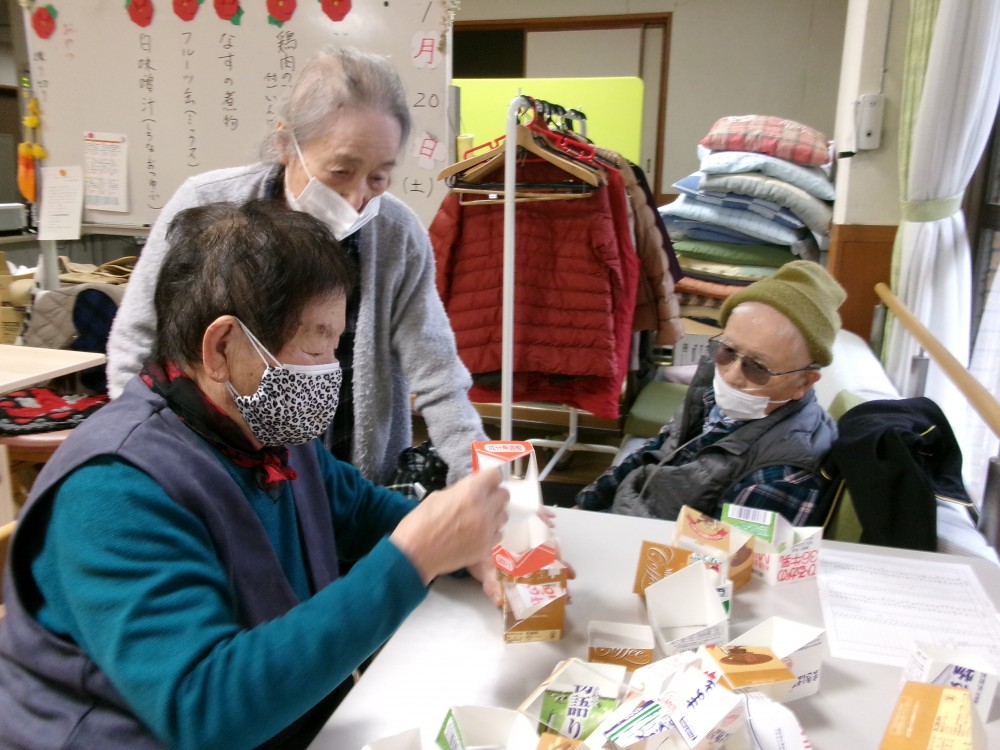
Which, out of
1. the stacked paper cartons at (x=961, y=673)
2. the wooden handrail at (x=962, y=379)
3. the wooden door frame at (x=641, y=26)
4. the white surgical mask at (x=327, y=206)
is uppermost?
the wooden door frame at (x=641, y=26)

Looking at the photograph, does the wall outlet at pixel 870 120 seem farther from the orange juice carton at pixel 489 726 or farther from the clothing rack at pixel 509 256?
the orange juice carton at pixel 489 726

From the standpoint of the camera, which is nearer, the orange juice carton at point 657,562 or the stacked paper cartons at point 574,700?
the stacked paper cartons at point 574,700

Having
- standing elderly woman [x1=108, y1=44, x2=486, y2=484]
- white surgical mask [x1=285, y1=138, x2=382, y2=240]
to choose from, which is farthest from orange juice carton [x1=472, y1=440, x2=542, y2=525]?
white surgical mask [x1=285, y1=138, x2=382, y2=240]

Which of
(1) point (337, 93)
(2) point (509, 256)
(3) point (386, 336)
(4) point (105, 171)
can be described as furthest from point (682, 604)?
(4) point (105, 171)

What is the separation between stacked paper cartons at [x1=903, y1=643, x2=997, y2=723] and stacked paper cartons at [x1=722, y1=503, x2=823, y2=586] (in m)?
0.30

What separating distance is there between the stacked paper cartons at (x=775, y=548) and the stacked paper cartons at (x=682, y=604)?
0.22m

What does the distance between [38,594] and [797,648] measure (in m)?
0.87

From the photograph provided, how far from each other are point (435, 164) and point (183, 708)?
7.19 ft

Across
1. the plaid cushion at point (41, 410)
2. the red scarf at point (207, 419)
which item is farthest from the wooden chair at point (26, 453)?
the red scarf at point (207, 419)

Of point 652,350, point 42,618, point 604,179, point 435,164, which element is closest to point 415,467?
point 42,618

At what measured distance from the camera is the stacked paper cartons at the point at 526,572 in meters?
1.02

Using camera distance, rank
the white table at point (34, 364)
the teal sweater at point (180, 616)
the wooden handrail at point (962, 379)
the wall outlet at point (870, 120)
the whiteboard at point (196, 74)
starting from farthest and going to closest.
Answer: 1. the wall outlet at point (870, 120)
2. the whiteboard at point (196, 74)
3. the white table at point (34, 364)
4. the wooden handrail at point (962, 379)
5. the teal sweater at point (180, 616)

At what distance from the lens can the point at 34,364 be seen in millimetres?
2379

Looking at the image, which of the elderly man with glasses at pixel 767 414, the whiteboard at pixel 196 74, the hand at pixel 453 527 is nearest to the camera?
the hand at pixel 453 527
